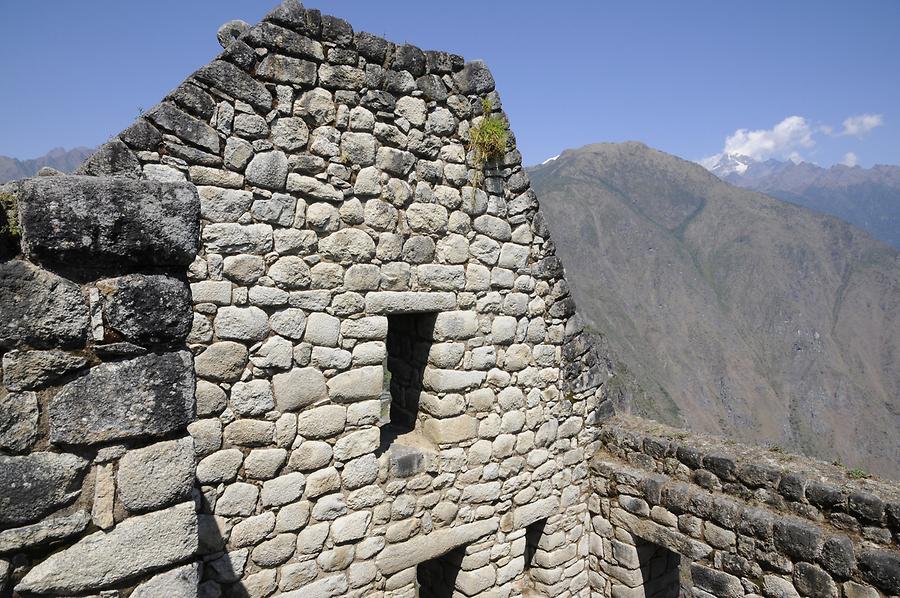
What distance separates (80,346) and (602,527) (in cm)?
532

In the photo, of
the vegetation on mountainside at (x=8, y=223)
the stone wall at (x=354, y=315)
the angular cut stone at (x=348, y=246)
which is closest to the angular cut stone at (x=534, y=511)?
the stone wall at (x=354, y=315)

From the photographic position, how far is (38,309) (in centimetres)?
172

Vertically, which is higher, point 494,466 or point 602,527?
point 494,466

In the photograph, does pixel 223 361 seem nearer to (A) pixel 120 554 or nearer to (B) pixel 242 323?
(B) pixel 242 323

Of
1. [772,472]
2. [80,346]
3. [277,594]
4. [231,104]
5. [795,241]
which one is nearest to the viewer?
[80,346]

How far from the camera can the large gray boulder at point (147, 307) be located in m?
1.86

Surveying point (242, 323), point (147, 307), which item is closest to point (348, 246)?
point (242, 323)

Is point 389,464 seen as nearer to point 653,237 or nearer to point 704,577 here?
point 704,577

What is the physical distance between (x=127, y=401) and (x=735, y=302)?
281 ft

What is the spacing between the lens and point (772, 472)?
15.2ft

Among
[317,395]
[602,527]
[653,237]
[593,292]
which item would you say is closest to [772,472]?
[602,527]

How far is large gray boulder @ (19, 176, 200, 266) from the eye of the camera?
173cm

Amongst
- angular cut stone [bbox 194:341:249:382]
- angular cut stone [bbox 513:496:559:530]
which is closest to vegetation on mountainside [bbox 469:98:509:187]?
angular cut stone [bbox 194:341:249:382]

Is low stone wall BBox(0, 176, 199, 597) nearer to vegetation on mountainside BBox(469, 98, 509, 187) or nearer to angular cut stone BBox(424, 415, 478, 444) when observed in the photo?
angular cut stone BBox(424, 415, 478, 444)
